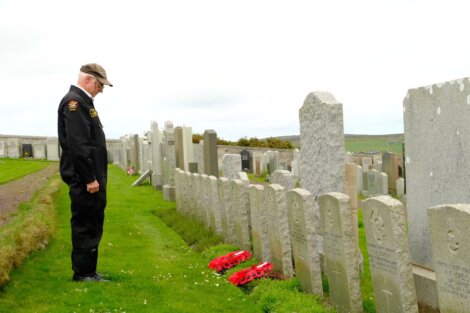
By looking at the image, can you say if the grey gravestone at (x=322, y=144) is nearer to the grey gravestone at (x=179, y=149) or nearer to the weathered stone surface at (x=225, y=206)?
the weathered stone surface at (x=225, y=206)

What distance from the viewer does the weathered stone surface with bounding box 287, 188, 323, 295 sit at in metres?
6.40

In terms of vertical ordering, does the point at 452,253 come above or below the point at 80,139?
below

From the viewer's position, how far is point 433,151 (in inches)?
252

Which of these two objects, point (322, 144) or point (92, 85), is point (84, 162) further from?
point (322, 144)

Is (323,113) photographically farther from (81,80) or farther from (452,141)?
(81,80)

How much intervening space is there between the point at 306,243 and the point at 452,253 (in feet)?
7.77

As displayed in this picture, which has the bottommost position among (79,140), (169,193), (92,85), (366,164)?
(169,193)

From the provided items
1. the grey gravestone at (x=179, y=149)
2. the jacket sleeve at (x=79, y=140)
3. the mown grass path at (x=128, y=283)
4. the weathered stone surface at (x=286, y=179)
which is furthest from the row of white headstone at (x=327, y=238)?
the grey gravestone at (x=179, y=149)

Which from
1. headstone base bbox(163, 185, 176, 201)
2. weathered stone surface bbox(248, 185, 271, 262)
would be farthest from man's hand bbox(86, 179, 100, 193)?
headstone base bbox(163, 185, 176, 201)

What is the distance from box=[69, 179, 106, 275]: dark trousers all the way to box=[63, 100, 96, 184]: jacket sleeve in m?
0.19

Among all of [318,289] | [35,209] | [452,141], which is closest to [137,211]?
[35,209]

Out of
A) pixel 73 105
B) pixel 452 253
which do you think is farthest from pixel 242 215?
pixel 452 253

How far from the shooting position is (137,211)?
45.8 feet

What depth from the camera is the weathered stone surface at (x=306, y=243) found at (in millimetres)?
6398
